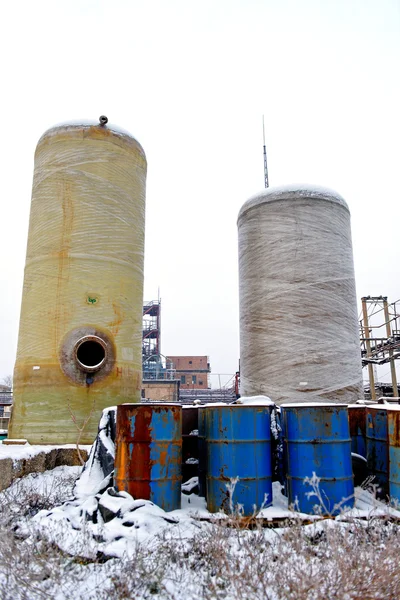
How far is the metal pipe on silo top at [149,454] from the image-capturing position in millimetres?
5758

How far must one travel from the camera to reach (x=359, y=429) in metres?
6.96

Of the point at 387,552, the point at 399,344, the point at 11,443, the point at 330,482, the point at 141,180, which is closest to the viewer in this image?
the point at 387,552

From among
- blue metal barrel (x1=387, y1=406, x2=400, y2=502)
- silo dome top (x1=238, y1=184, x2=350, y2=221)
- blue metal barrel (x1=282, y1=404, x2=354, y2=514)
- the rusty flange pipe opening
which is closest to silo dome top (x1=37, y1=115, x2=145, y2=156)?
silo dome top (x1=238, y1=184, x2=350, y2=221)

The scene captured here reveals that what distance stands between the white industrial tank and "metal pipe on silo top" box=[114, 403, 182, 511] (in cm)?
506

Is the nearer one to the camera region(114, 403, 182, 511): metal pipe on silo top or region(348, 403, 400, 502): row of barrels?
region(114, 403, 182, 511): metal pipe on silo top

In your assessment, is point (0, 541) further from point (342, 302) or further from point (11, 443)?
point (342, 302)

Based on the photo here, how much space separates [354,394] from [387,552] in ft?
23.9

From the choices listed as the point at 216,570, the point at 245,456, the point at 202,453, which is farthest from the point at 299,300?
the point at 216,570

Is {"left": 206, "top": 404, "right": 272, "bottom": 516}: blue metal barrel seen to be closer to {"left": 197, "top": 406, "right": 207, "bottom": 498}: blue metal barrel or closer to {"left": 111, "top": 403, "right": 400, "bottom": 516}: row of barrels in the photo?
{"left": 111, "top": 403, "right": 400, "bottom": 516}: row of barrels

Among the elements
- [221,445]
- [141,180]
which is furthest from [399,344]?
[221,445]

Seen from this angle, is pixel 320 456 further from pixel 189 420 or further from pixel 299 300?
pixel 299 300

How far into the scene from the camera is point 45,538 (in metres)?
4.59

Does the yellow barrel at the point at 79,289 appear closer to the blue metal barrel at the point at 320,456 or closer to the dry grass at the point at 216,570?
the blue metal barrel at the point at 320,456

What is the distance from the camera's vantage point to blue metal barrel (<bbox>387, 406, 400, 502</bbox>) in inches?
232
